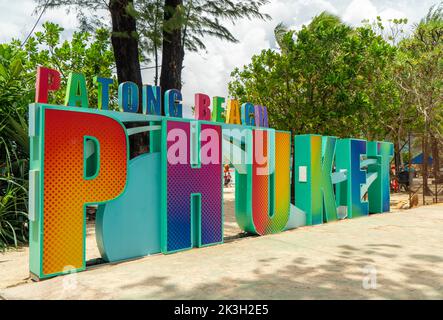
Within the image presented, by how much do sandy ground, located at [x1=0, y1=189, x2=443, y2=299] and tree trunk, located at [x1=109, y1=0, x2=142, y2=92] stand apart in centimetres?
484

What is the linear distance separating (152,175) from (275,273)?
105 inches

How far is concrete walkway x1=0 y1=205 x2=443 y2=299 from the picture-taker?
4.67 meters

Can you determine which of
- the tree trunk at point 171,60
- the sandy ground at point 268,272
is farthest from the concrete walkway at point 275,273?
the tree trunk at point 171,60

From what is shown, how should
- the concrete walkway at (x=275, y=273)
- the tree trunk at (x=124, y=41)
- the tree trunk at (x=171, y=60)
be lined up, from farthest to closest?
the tree trunk at (x=171, y=60) < the tree trunk at (x=124, y=41) < the concrete walkway at (x=275, y=273)

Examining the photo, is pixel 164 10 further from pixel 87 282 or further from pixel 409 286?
pixel 409 286

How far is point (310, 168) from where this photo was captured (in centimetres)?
970

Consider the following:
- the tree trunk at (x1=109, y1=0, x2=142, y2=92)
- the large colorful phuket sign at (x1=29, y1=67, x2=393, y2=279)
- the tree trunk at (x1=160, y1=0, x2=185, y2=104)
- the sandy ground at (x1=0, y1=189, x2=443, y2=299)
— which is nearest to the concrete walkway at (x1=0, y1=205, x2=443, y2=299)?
the sandy ground at (x1=0, y1=189, x2=443, y2=299)

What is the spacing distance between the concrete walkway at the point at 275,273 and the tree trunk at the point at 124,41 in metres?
5.59

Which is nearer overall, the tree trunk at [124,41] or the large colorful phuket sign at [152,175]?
the large colorful phuket sign at [152,175]

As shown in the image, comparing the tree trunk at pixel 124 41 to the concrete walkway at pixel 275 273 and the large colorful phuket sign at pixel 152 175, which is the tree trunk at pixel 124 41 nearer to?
the large colorful phuket sign at pixel 152 175

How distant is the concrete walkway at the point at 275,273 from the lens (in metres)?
4.67

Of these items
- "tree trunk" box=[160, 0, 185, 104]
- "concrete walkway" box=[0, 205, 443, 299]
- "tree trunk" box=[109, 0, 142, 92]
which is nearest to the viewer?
"concrete walkway" box=[0, 205, 443, 299]

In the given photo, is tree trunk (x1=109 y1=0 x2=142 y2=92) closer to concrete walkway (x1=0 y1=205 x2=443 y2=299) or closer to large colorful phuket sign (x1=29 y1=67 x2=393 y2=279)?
large colorful phuket sign (x1=29 y1=67 x2=393 y2=279)

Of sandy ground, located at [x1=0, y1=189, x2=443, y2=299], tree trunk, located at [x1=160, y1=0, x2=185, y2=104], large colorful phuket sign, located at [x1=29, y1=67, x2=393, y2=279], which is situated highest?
tree trunk, located at [x1=160, y1=0, x2=185, y2=104]
